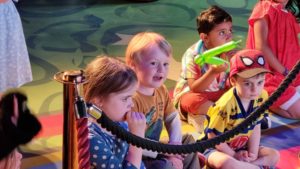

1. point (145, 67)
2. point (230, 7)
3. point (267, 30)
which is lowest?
point (230, 7)

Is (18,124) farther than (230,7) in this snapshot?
No

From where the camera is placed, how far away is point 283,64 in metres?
3.45

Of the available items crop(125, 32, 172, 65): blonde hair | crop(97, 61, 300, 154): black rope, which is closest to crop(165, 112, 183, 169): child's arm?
crop(125, 32, 172, 65): blonde hair

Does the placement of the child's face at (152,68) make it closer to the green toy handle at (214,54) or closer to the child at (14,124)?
the green toy handle at (214,54)

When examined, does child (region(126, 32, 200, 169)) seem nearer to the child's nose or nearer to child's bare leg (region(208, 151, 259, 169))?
the child's nose

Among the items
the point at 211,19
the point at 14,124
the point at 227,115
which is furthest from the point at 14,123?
the point at 211,19

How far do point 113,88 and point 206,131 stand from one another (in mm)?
783

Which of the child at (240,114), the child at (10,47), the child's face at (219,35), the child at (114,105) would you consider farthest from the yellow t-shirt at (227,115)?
the child at (10,47)

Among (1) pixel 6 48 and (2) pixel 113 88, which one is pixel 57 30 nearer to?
(1) pixel 6 48

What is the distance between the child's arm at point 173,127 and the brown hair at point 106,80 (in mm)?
524

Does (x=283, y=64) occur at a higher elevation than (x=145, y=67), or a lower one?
lower

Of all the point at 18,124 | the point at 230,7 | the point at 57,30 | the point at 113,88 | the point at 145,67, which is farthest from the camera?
the point at 230,7

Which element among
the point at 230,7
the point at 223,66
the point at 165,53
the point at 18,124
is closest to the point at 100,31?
the point at 230,7

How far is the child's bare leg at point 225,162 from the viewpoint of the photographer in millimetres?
2580
